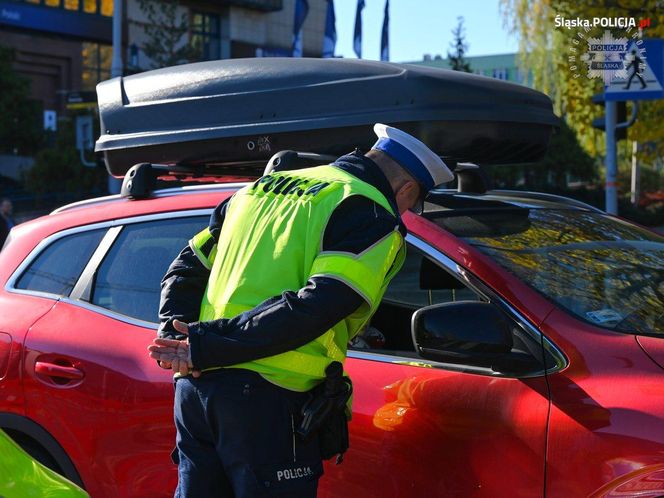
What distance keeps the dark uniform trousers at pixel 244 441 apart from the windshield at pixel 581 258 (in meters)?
0.90

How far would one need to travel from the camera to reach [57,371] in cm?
357

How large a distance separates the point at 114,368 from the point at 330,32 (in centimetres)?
2867

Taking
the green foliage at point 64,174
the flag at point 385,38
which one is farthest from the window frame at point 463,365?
the flag at point 385,38

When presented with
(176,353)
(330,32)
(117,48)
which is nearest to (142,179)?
(176,353)

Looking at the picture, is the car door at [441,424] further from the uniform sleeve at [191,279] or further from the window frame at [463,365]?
the uniform sleeve at [191,279]

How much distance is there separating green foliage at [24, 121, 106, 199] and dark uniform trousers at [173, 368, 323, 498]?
103ft

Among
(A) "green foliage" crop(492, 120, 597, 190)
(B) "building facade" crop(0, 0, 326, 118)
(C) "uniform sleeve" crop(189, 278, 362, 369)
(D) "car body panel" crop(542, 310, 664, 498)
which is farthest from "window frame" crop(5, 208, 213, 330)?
(B) "building facade" crop(0, 0, 326, 118)

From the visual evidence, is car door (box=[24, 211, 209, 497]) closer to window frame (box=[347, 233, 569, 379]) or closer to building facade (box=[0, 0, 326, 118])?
window frame (box=[347, 233, 569, 379])

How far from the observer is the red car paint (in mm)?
2617

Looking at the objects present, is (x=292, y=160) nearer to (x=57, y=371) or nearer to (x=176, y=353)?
(x=176, y=353)

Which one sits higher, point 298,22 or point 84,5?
point 84,5

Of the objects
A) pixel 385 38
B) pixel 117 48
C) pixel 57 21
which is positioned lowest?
pixel 117 48

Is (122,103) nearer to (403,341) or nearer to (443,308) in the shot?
(403,341)

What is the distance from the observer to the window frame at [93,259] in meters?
3.58
